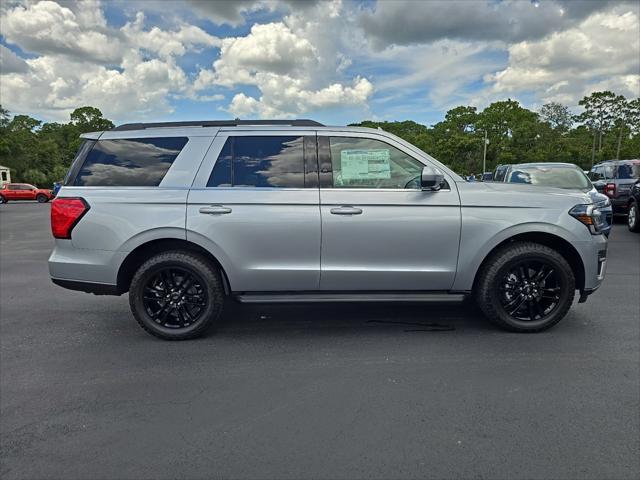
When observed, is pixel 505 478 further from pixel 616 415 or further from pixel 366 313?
pixel 366 313

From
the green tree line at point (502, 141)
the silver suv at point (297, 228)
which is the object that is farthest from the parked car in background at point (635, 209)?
the green tree line at point (502, 141)

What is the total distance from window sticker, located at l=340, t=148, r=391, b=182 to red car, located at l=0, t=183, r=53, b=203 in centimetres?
3714

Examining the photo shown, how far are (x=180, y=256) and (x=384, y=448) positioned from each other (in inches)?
94.9

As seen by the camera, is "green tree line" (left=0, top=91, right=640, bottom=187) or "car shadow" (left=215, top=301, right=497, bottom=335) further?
"green tree line" (left=0, top=91, right=640, bottom=187)

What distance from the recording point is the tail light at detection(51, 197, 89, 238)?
151 inches

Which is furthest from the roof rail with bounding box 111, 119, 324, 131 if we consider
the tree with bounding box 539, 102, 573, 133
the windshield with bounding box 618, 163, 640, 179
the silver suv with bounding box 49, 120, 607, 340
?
the tree with bounding box 539, 102, 573, 133

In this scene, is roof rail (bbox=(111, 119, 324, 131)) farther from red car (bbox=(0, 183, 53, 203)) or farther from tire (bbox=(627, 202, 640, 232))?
red car (bbox=(0, 183, 53, 203))

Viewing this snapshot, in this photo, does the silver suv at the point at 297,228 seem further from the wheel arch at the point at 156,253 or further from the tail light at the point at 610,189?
the tail light at the point at 610,189

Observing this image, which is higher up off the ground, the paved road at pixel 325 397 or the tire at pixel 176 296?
the tire at pixel 176 296

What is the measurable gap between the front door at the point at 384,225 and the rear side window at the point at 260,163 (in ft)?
0.86

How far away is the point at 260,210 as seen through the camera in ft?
12.5

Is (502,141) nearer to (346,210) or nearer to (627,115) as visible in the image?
→ (627,115)

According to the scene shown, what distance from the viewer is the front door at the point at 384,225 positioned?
12.5ft

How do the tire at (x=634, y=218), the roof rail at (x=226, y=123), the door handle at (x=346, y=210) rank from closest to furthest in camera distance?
the door handle at (x=346, y=210)
the roof rail at (x=226, y=123)
the tire at (x=634, y=218)
